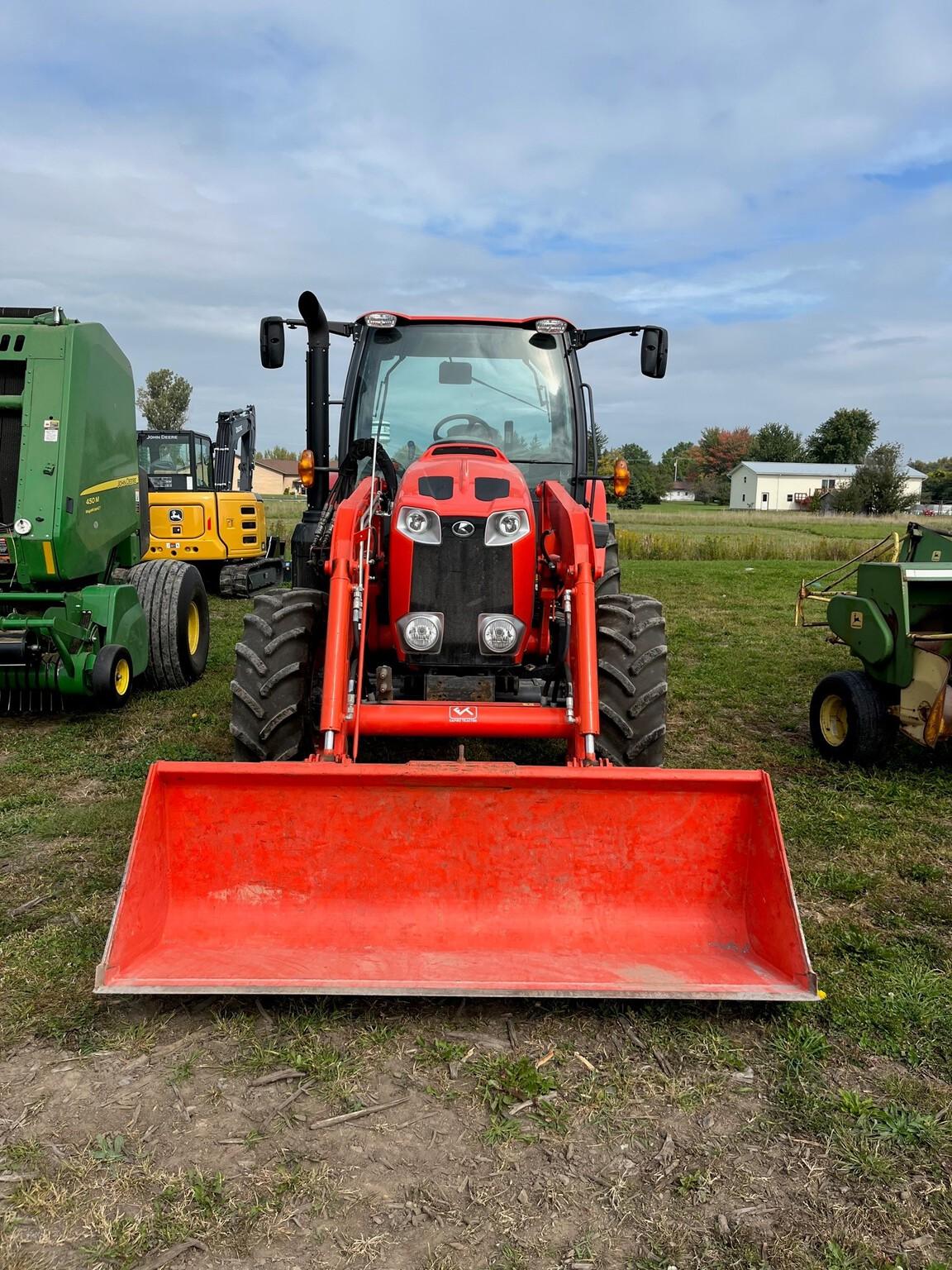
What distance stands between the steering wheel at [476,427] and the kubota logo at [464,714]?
195cm

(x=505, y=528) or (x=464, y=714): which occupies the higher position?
(x=505, y=528)

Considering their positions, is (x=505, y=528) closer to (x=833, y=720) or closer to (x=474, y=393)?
(x=474, y=393)

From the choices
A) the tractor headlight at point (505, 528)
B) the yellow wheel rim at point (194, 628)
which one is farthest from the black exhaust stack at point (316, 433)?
the yellow wheel rim at point (194, 628)

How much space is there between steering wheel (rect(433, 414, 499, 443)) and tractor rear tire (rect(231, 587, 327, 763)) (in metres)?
1.46

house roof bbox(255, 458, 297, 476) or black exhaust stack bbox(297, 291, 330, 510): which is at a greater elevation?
house roof bbox(255, 458, 297, 476)

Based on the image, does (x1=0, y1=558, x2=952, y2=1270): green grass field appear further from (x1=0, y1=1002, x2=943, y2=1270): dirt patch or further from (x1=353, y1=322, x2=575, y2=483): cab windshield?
(x1=353, y1=322, x2=575, y2=483): cab windshield

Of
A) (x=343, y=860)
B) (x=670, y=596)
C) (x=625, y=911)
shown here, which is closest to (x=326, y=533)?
(x=343, y=860)

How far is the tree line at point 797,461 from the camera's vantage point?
199 feet

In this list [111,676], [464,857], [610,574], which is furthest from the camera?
[111,676]

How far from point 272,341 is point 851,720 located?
13.5ft

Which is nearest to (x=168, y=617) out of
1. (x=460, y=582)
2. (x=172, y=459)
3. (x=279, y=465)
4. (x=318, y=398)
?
(x=318, y=398)

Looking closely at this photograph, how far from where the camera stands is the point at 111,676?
6.34 meters

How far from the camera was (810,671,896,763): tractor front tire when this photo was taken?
5.81 m

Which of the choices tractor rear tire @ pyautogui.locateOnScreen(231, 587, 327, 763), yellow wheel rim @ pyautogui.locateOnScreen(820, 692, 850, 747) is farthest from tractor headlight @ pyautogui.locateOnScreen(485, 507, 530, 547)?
yellow wheel rim @ pyautogui.locateOnScreen(820, 692, 850, 747)
